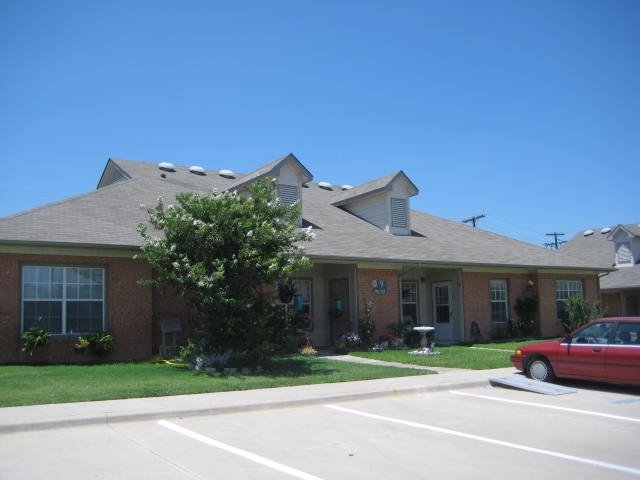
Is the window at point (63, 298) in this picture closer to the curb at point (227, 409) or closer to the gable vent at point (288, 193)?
the curb at point (227, 409)

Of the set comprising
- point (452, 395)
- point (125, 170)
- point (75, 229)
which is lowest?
point (452, 395)

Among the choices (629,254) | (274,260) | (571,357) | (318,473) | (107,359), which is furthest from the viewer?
(629,254)

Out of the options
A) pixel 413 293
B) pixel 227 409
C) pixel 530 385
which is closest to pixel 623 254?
pixel 413 293

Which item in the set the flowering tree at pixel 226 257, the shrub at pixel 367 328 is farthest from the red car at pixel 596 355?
the shrub at pixel 367 328

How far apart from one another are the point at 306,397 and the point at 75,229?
28.1 feet

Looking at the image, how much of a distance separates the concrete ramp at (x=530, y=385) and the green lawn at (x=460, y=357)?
2291mm

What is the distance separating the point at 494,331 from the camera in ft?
79.6

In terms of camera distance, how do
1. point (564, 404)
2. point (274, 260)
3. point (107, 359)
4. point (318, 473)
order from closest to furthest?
point (318, 473) < point (564, 404) < point (274, 260) < point (107, 359)

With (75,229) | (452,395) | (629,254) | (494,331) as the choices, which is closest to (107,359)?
(75,229)

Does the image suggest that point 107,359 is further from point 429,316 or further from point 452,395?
point 429,316

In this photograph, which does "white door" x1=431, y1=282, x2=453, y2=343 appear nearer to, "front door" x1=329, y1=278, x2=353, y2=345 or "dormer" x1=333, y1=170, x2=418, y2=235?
"dormer" x1=333, y1=170, x2=418, y2=235

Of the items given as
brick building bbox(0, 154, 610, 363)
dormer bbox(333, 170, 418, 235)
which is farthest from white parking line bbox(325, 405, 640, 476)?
dormer bbox(333, 170, 418, 235)

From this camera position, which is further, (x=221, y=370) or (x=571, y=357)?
(x=221, y=370)

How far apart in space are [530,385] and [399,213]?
44.5ft
